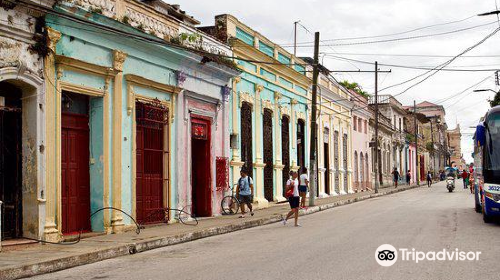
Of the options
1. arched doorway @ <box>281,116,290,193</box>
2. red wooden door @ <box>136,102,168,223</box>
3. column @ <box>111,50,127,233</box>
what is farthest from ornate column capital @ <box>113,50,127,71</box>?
arched doorway @ <box>281,116,290,193</box>

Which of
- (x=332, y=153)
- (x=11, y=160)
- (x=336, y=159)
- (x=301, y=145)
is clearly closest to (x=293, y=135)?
(x=301, y=145)

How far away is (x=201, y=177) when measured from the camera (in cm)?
2094

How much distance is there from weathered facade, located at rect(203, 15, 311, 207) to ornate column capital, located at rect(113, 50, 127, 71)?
561 cm

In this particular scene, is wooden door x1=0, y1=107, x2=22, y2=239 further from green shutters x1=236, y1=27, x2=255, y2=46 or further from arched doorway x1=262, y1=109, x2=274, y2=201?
arched doorway x1=262, y1=109, x2=274, y2=201

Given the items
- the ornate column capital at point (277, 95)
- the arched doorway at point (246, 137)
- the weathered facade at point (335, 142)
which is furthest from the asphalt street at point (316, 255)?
the weathered facade at point (335, 142)

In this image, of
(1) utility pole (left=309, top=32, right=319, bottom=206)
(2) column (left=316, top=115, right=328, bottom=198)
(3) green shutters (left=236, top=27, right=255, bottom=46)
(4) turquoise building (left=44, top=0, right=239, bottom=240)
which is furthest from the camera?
(2) column (left=316, top=115, right=328, bottom=198)

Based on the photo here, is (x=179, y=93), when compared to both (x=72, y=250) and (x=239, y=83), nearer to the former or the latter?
(x=239, y=83)

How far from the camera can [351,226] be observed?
16.2 meters

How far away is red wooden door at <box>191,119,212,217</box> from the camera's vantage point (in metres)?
20.8

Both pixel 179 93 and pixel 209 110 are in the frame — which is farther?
pixel 209 110

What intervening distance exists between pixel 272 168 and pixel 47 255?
16.7m

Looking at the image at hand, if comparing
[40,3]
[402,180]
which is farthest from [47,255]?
[402,180]

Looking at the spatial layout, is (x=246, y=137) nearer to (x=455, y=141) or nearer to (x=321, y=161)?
(x=321, y=161)

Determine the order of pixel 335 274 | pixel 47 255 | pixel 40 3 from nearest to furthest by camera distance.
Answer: pixel 335 274
pixel 47 255
pixel 40 3
